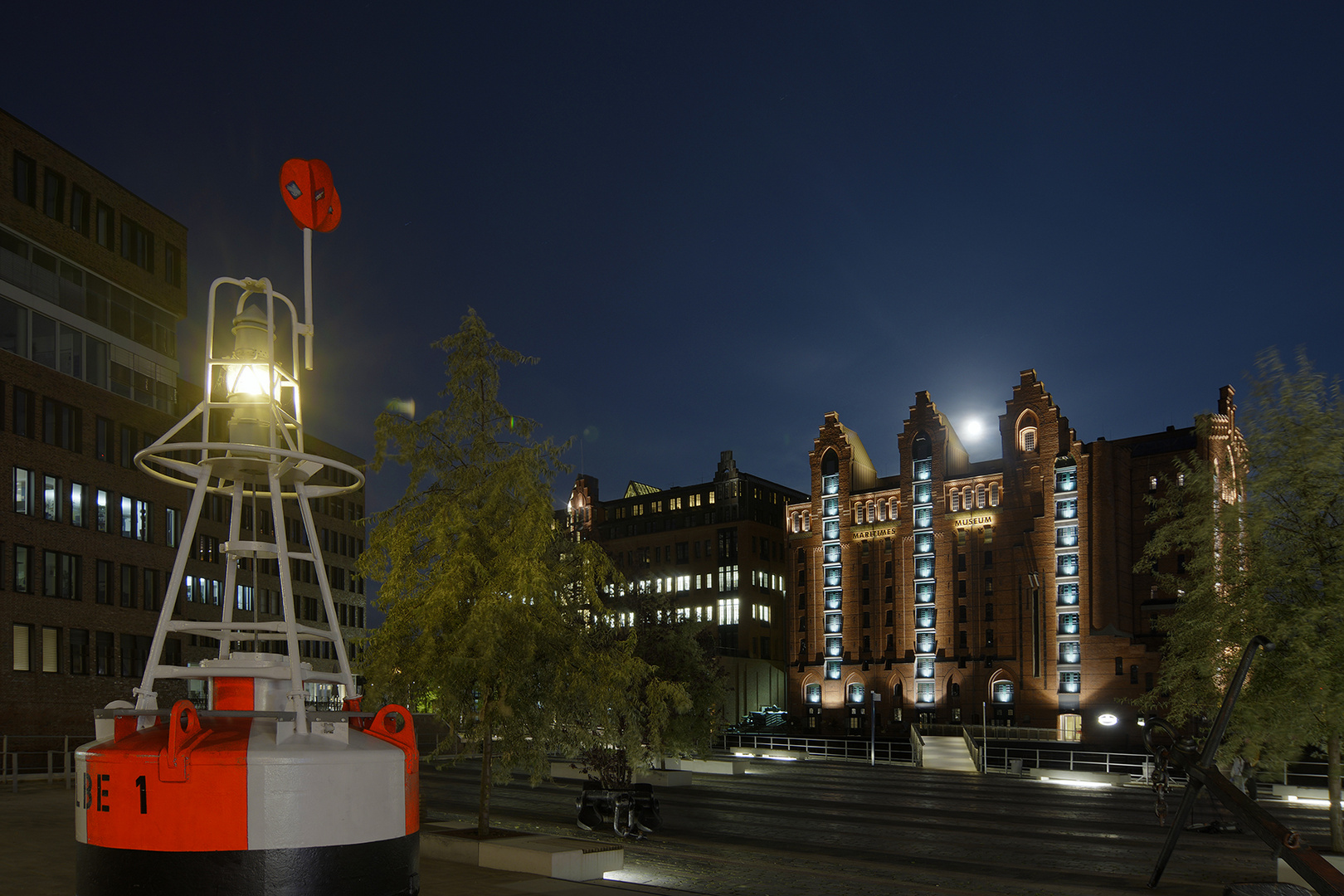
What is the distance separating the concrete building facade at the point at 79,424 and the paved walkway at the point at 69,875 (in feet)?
73.9

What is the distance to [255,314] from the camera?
8703 mm

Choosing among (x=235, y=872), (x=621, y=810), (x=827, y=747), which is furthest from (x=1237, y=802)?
(x=827, y=747)

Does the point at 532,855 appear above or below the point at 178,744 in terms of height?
below

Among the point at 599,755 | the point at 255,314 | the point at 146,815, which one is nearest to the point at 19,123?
the point at 599,755

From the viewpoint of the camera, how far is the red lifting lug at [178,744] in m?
6.66

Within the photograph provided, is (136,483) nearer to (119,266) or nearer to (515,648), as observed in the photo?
(119,266)

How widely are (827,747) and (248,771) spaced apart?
59603 mm

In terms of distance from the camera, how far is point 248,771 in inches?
264

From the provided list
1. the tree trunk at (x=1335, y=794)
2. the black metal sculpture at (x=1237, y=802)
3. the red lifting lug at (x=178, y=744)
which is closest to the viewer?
the red lifting lug at (x=178, y=744)

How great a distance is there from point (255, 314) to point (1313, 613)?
15.8 m

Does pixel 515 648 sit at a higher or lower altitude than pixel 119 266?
lower

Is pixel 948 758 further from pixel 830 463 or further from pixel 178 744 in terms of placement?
pixel 830 463

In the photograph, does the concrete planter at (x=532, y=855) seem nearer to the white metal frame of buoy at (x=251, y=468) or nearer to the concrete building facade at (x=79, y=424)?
the white metal frame of buoy at (x=251, y=468)

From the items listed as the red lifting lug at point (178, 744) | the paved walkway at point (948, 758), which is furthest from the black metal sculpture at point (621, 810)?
the paved walkway at point (948, 758)
